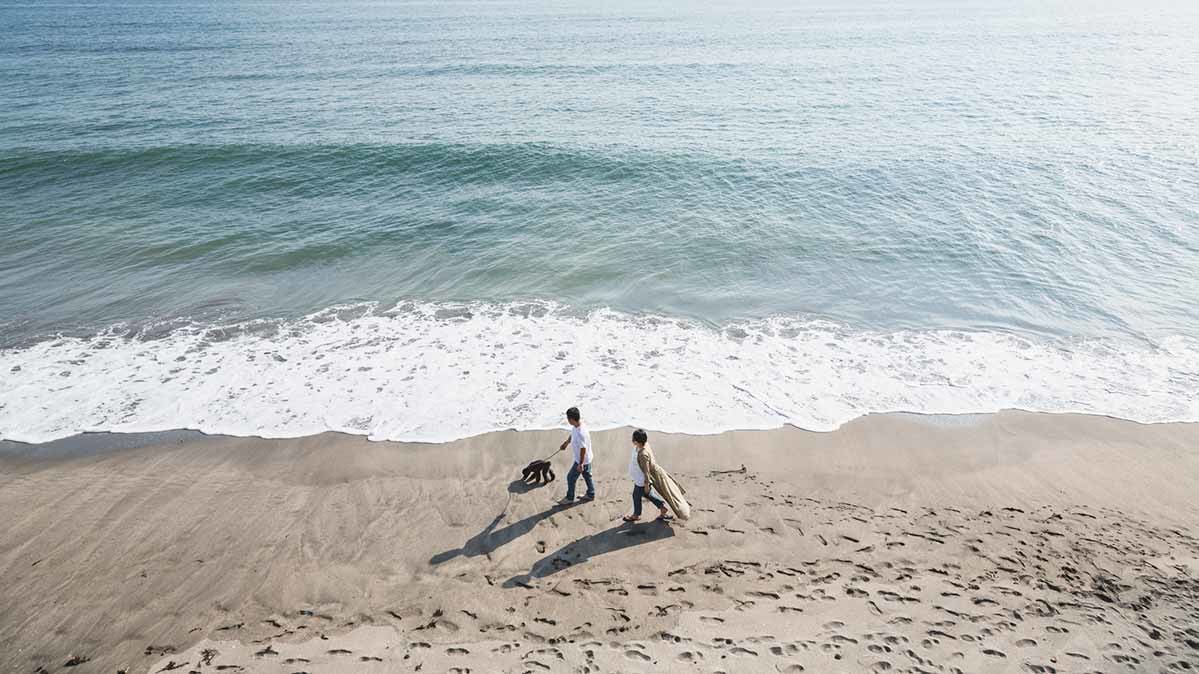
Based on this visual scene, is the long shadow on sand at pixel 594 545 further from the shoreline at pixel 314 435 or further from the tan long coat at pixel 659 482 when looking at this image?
the shoreline at pixel 314 435

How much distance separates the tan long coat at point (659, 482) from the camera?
8.32 m

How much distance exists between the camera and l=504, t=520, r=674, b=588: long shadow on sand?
7.82 metres

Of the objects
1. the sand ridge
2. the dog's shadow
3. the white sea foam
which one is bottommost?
the sand ridge

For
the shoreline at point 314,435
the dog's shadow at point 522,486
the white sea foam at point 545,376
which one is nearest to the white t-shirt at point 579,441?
the dog's shadow at point 522,486

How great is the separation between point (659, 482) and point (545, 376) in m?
5.05

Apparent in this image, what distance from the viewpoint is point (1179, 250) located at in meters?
18.2

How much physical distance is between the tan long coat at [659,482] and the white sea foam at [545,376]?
279 cm

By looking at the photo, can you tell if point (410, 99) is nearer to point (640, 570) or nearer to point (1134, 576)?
point (640, 570)

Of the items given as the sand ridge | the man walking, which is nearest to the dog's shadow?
the man walking

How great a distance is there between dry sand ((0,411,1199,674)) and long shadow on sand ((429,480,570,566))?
0.04 metres

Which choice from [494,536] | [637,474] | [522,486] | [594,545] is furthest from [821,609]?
[522,486]

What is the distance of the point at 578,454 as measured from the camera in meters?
8.96

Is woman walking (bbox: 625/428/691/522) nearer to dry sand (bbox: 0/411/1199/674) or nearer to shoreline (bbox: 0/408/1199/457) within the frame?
dry sand (bbox: 0/411/1199/674)

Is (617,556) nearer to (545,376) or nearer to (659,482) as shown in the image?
(659,482)
